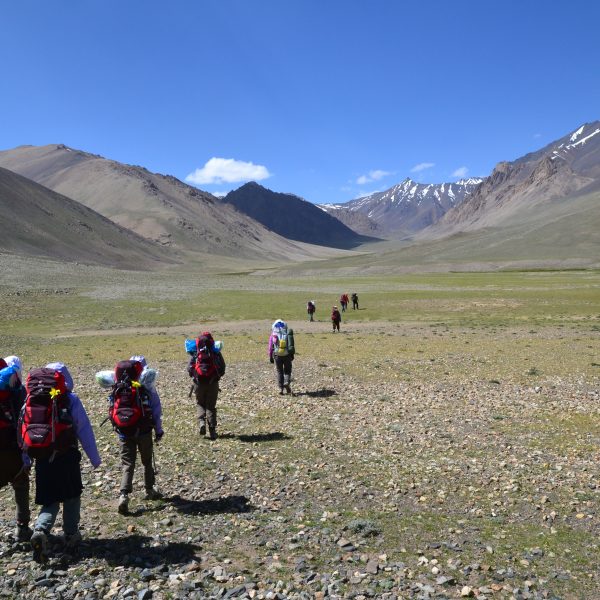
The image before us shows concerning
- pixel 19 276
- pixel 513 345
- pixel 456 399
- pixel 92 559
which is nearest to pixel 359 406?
pixel 456 399

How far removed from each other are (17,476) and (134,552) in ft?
7.25

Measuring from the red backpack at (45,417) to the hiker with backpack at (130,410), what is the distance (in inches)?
61.8

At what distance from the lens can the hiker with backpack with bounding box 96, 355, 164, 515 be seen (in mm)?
9281

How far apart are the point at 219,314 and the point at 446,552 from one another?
160 ft

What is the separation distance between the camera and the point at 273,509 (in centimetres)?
952

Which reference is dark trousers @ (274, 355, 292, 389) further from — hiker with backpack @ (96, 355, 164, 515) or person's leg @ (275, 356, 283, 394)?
hiker with backpack @ (96, 355, 164, 515)

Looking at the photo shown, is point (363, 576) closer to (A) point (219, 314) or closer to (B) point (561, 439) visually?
(B) point (561, 439)

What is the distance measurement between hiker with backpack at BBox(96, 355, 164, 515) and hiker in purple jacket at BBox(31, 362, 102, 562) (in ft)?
4.29

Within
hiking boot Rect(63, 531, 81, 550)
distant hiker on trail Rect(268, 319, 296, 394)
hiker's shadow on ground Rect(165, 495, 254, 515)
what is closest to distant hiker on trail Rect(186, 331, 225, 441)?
hiker's shadow on ground Rect(165, 495, 254, 515)

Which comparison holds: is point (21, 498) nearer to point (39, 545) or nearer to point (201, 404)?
point (39, 545)

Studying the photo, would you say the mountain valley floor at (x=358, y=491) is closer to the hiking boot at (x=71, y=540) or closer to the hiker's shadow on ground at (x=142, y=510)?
the hiker's shadow on ground at (x=142, y=510)

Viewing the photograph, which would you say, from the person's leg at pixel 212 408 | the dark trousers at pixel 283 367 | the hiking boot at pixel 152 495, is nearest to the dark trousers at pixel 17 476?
the hiking boot at pixel 152 495

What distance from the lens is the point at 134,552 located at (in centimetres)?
792

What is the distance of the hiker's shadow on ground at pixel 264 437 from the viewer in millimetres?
13595
